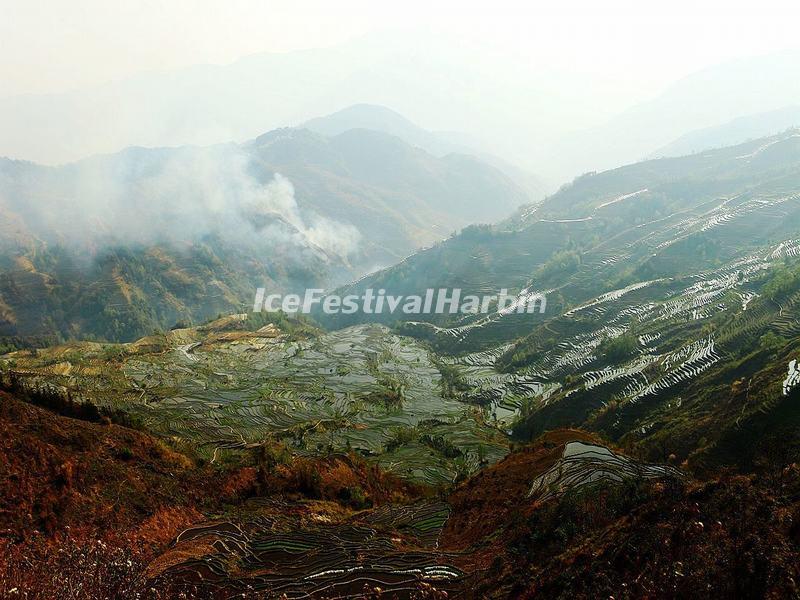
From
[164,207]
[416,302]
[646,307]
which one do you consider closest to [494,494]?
[646,307]

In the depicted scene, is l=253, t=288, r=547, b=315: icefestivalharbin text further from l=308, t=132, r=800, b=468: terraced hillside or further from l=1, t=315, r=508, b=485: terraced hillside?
l=1, t=315, r=508, b=485: terraced hillside

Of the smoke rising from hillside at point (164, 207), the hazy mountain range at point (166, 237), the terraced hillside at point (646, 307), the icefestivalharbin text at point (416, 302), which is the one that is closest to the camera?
the terraced hillside at point (646, 307)

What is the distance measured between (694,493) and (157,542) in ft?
45.9

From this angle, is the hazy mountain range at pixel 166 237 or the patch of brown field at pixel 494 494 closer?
the patch of brown field at pixel 494 494

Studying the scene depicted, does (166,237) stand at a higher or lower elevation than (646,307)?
higher

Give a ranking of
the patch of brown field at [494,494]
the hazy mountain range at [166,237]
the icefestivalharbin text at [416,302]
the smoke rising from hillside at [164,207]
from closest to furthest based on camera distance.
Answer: the patch of brown field at [494,494], the icefestivalharbin text at [416,302], the hazy mountain range at [166,237], the smoke rising from hillside at [164,207]

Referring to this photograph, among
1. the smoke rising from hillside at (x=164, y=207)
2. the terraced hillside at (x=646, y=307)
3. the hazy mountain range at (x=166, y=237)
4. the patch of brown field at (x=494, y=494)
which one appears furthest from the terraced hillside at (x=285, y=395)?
the smoke rising from hillside at (x=164, y=207)

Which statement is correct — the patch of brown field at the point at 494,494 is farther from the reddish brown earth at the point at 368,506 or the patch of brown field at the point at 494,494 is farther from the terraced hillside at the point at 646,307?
the terraced hillside at the point at 646,307

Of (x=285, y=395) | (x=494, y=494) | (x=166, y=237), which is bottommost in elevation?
(x=285, y=395)

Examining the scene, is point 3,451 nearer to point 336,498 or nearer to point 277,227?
point 336,498

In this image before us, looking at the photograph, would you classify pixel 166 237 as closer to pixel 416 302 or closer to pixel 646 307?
pixel 416 302

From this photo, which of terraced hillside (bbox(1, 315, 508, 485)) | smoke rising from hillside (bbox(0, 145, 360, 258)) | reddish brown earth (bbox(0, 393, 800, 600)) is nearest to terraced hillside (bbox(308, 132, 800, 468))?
terraced hillside (bbox(1, 315, 508, 485))

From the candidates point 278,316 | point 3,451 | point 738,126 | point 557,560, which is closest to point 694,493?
point 557,560

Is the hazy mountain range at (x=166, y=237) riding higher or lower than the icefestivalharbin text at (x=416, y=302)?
higher
